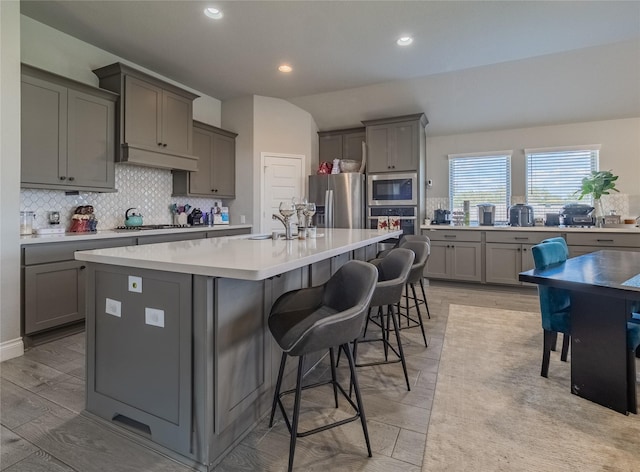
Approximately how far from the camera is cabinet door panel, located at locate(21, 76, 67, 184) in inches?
111

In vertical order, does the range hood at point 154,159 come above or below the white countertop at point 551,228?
above

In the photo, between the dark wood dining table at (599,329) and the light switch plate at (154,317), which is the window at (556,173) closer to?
the dark wood dining table at (599,329)

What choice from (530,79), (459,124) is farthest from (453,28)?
(459,124)

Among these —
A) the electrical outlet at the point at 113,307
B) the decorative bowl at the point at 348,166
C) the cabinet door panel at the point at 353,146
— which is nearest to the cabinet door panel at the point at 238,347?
the electrical outlet at the point at 113,307

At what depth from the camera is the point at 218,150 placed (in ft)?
16.3

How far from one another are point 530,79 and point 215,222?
4.74 meters

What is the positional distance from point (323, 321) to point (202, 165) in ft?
13.4

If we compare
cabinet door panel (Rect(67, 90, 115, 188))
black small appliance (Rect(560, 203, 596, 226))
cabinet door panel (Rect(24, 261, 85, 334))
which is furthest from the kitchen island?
black small appliance (Rect(560, 203, 596, 226))

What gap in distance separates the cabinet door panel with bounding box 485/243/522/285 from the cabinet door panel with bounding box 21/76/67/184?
5.22 meters

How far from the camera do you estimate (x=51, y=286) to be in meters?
2.80

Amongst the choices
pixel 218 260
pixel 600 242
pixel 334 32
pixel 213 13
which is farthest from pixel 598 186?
pixel 218 260

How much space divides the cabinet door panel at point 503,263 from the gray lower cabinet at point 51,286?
16.1 ft

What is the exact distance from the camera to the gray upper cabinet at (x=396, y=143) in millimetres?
4941

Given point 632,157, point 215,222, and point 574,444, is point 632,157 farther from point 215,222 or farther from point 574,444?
point 215,222
